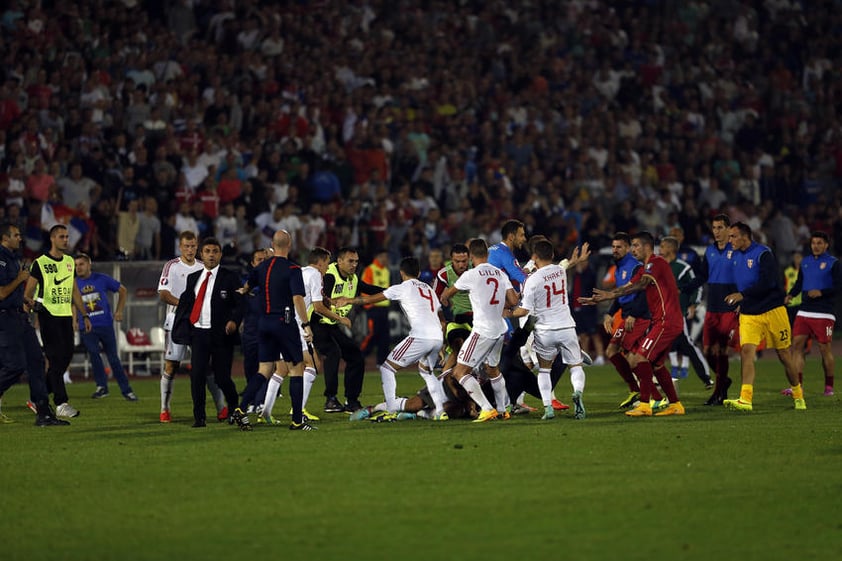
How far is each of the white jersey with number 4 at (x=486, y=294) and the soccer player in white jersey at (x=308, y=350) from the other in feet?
6.06

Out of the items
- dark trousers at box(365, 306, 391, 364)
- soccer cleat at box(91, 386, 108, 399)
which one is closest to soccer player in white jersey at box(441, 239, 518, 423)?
→ soccer cleat at box(91, 386, 108, 399)

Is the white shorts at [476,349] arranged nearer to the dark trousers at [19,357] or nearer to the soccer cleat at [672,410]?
the soccer cleat at [672,410]

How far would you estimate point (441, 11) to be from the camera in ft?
112

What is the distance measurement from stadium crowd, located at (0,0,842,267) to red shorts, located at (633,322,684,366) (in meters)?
10.8

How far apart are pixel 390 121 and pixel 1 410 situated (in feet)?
46.7

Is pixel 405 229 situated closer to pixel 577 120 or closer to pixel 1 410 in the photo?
pixel 577 120

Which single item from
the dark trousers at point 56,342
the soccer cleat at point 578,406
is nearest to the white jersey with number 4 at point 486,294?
the soccer cleat at point 578,406

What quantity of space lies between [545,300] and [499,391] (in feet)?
4.11

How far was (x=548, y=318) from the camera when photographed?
14.7 meters

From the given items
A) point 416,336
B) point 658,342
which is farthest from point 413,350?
point 658,342

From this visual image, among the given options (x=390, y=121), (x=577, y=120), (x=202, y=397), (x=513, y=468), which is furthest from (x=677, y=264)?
(x=577, y=120)

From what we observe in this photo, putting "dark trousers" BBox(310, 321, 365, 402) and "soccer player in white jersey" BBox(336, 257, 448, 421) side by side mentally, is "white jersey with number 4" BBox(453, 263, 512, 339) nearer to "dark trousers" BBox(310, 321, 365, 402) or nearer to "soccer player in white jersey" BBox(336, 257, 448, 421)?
"soccer player in white jersey" BBox(336, 257, 448, 421)

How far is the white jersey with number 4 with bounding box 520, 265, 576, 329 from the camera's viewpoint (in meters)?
14.6

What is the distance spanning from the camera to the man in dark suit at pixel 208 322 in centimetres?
1485
